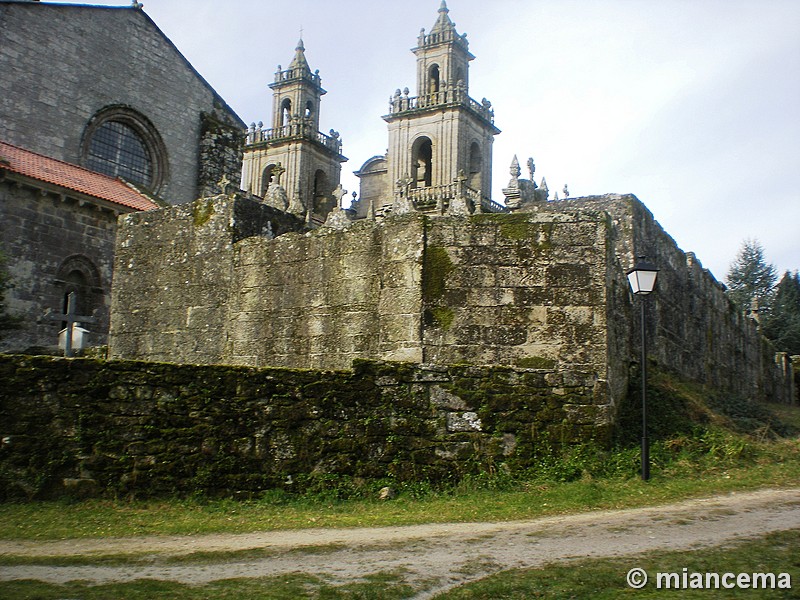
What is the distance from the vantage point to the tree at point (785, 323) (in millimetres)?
39781

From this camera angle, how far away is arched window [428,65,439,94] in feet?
251

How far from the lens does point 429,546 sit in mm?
6145

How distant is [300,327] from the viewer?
1029cm

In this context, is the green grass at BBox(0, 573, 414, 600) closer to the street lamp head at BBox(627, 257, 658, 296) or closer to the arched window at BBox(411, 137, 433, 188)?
the street lamp head at BBox(627, 257, 658, 296)

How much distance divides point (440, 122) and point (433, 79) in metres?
5.21

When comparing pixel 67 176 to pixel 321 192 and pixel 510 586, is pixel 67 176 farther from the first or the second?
pixel 321 192

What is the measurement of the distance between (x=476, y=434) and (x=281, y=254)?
12.5 feet

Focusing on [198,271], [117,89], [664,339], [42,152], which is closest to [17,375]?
[198,271]

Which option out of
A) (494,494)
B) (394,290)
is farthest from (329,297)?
(494,494)

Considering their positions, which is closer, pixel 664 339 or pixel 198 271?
pixel 198 271

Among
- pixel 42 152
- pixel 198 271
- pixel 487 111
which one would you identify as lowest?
pixel 198 271

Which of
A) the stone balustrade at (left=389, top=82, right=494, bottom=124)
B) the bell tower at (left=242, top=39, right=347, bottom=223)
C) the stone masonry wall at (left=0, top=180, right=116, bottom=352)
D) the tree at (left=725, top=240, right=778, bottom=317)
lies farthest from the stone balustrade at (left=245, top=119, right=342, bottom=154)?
the stone masonry wall at (left=0, top=180, right=116, bottom=352)

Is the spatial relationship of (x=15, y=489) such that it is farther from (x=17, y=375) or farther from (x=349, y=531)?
(x=349, y=531)

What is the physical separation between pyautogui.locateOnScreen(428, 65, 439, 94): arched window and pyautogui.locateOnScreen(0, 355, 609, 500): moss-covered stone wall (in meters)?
70.6
